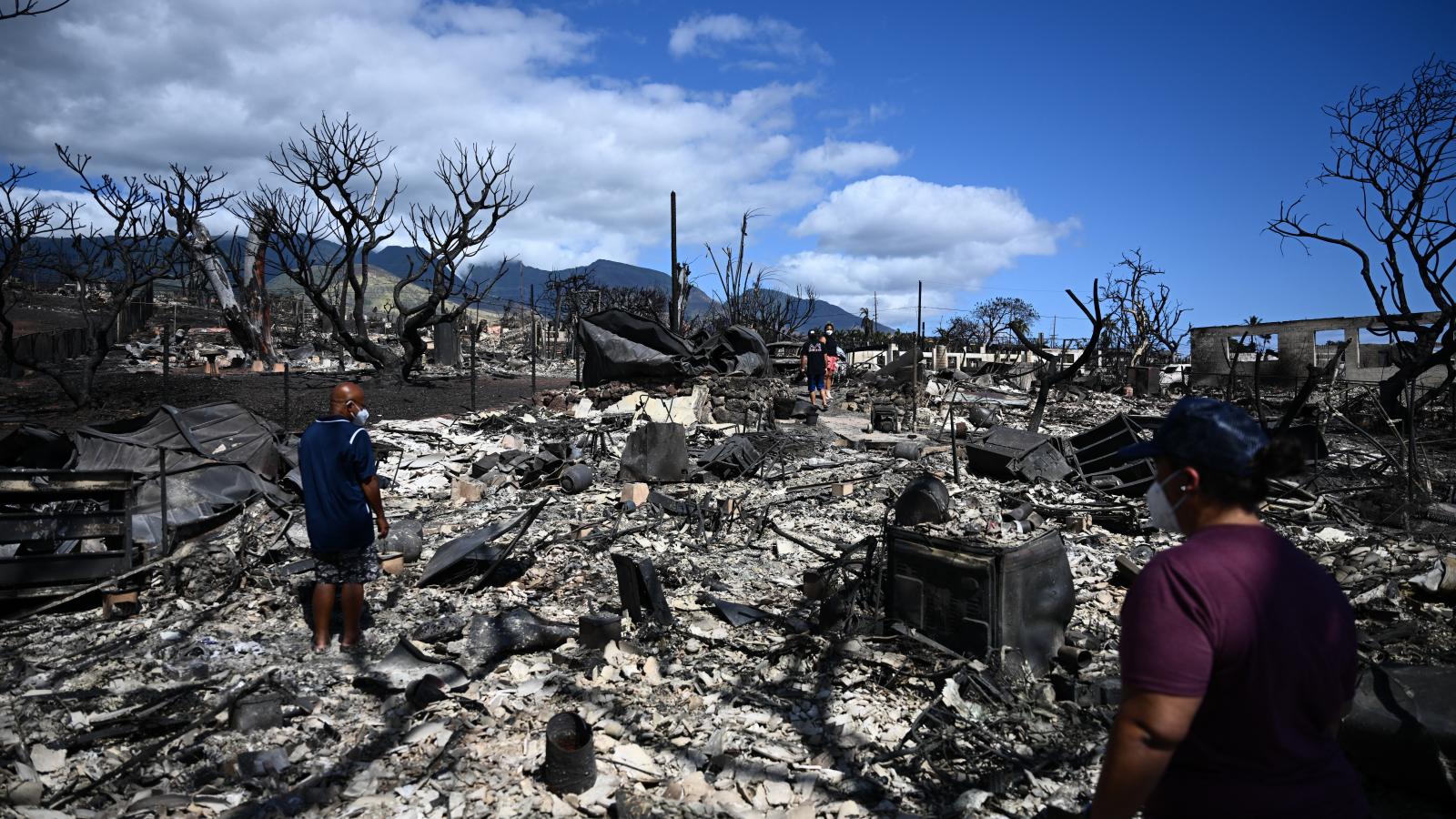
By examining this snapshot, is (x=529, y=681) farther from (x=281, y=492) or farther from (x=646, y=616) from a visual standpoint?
(x=281, y=492)

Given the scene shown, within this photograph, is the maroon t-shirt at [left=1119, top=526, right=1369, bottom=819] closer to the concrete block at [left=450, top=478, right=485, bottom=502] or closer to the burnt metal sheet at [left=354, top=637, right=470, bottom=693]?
the burnt metal sheet at [left=354, top=637, right=470, bottom=693]

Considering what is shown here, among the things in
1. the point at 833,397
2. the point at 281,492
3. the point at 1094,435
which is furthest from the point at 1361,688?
the point at 833,397

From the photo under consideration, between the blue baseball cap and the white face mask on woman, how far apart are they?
0.27 ft

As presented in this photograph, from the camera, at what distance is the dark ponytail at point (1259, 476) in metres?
1.42

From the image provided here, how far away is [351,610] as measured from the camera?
174 inches

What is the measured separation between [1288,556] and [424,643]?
170 inches

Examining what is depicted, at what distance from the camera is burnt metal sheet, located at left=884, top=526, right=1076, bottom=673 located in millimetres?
3855

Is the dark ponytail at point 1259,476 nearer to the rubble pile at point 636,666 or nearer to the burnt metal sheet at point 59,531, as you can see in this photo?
the rubble pile at point 636,666

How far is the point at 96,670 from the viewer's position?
13.2 ft

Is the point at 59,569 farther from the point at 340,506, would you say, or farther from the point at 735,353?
the point at 735,353

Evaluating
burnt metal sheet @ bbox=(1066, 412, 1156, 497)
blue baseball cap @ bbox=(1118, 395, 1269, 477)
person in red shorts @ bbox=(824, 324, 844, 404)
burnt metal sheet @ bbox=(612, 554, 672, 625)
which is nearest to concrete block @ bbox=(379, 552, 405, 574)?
burnt metal sheet @ bbox=(612, 554, 672, 625)

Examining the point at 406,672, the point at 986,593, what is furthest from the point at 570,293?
the point at 986,593

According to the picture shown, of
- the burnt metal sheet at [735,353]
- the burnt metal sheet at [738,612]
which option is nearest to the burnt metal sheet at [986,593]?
the burnt metal sheet at [738,612]

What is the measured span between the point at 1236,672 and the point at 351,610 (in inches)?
172
